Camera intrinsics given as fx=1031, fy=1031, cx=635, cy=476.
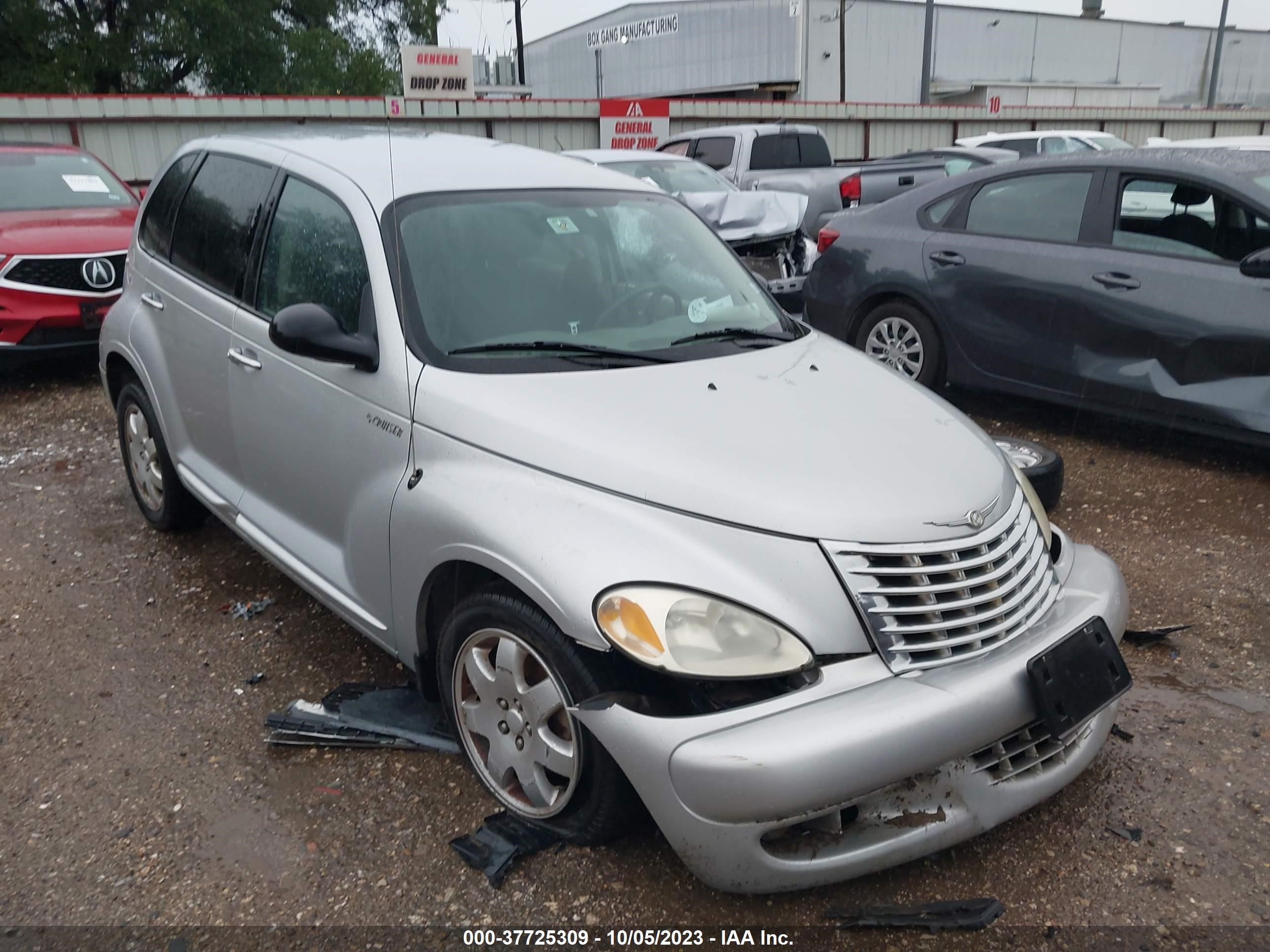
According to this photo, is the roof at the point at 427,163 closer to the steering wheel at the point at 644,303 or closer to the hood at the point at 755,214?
the steering wheel at the point at 644,303

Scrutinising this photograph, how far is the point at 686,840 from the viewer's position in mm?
2242

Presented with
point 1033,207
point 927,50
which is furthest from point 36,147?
point 927,50

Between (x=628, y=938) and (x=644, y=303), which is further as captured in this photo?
(x=644, y=303)

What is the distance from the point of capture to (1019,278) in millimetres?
5820

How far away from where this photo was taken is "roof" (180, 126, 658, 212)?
131 inches

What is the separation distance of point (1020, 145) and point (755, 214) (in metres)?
10.3

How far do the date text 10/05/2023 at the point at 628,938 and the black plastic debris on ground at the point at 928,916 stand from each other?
0.16 metres

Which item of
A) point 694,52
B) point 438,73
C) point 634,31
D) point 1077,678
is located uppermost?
point 634,31

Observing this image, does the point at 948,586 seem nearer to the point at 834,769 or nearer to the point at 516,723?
the point at 834,769

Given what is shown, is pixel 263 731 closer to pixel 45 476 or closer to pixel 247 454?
pixel 247 454

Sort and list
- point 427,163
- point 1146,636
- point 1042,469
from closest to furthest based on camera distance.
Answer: point 427,163, point 1146,636, point 1042,469

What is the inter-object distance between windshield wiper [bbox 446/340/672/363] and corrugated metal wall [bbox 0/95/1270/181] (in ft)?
24.3

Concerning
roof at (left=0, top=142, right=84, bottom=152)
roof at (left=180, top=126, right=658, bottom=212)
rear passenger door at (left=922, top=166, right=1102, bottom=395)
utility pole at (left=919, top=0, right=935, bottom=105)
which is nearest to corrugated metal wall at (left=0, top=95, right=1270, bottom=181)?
roof at (left=0, top=142, right=84, bottom=152)

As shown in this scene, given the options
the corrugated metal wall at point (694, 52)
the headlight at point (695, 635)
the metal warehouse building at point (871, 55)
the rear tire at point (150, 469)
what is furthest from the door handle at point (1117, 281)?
the corrugated metal wall at point (694, 52)
